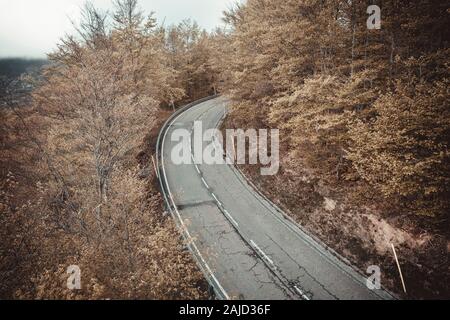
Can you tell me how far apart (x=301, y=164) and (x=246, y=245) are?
6680 mm

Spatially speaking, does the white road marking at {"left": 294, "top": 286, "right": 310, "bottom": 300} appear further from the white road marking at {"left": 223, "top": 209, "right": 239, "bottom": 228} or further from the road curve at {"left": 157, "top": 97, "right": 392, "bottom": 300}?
the white road marking at {"left": 223, "top": 209, "right": 239, "bottom": 228}

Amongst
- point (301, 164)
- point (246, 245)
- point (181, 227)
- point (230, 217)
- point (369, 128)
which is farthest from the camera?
point (301, 164)

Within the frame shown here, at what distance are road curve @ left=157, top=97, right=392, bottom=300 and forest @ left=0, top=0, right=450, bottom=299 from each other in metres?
0.83

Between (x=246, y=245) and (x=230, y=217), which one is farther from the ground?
(x=230, y=217)

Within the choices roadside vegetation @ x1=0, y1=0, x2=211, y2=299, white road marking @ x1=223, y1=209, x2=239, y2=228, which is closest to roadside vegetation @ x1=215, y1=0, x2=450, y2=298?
white road marking @ x1=223, y1=209, x2=239, y2=228

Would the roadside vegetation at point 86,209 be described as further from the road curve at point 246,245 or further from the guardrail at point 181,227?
the road curve at point 246,245

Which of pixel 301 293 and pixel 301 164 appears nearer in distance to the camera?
pixel 301 293

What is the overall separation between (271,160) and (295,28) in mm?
8630

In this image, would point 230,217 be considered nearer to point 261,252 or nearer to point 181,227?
point 261,252

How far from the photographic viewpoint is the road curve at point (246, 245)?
37.8ft

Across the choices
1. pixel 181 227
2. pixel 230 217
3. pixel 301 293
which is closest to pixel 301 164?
pixel 230 217

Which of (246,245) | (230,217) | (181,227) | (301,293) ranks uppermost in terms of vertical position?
(181,227)

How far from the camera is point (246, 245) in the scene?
14.0m

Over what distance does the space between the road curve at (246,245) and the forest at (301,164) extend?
83 centimetres
